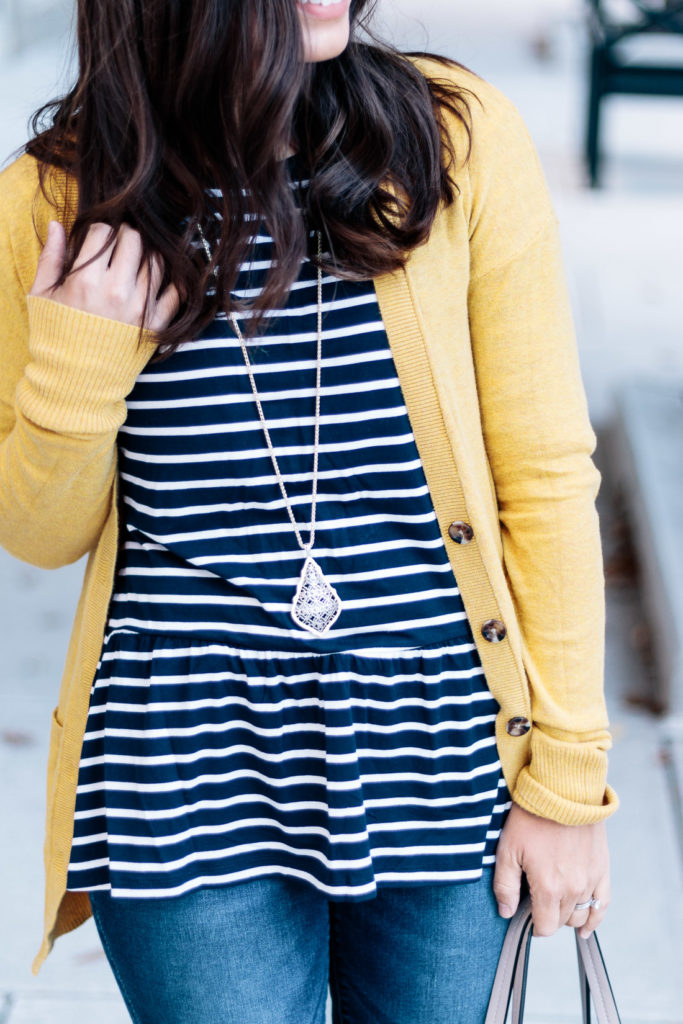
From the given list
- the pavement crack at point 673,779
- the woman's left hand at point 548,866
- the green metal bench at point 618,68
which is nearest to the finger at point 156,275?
the woman's left hand at point 548,866

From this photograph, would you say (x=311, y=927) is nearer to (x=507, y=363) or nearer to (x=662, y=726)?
(x=507, y=363)

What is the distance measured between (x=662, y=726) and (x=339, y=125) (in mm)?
2614

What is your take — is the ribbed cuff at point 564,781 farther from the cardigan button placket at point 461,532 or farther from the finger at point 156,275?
the finger at point 156,275

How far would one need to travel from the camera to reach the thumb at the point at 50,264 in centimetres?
117

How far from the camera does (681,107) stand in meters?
10.8

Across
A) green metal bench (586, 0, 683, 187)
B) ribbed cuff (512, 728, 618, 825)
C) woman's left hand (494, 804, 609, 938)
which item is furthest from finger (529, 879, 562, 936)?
green metal bench (586, 0, 683, 187)

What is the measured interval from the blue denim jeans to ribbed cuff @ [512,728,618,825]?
5.2 inches

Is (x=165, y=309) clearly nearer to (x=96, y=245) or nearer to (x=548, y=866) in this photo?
(x=96, y=245)

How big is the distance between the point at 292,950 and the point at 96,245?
882mm

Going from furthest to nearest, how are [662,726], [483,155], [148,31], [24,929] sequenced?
[662,726] < [24,929] < [483,155] < [148,31]

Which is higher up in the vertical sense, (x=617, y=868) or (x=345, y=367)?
(x=345, y=367)

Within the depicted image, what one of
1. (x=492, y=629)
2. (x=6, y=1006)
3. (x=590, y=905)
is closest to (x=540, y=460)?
(x=492, y=629)

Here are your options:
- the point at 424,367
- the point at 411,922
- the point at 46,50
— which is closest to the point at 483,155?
the point at 424,367

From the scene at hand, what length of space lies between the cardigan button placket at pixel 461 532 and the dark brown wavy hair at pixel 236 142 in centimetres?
30
